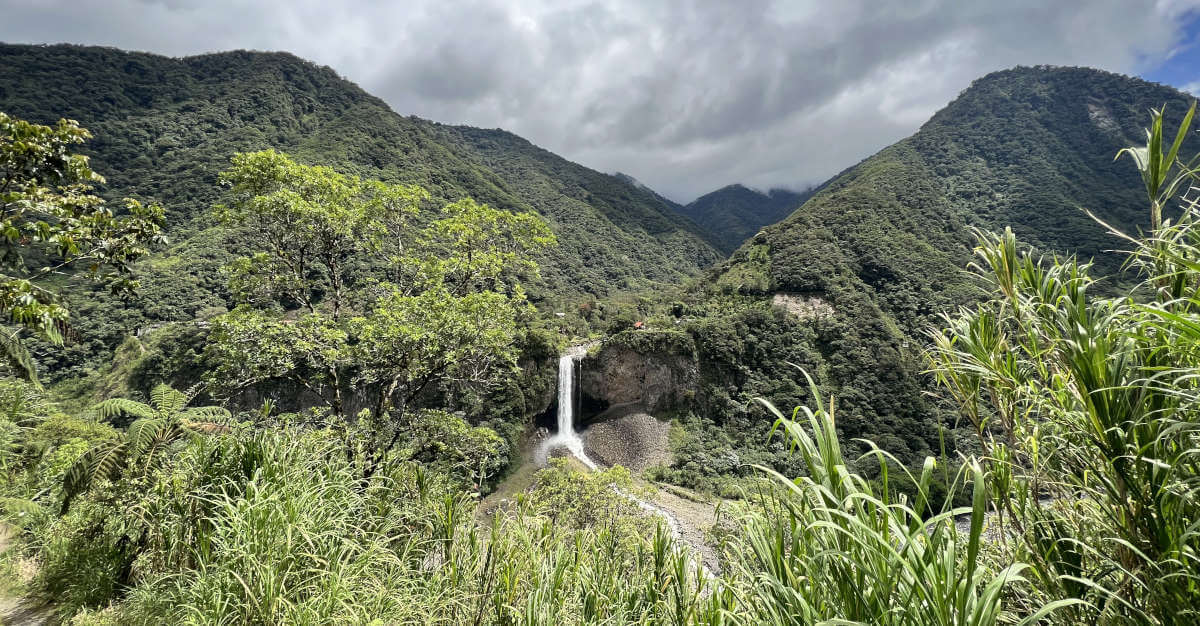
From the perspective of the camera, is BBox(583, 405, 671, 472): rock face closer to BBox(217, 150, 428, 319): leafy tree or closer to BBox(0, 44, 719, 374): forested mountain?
BBox(217, 150, 428, 319): leafy tree

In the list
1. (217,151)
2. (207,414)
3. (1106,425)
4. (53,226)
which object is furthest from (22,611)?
(217,151)

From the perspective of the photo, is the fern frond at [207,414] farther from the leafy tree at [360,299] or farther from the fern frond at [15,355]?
the leafy tree at [360,299]

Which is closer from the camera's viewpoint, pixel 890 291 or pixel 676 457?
pixel 676 457

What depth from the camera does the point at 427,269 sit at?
8.52 metres

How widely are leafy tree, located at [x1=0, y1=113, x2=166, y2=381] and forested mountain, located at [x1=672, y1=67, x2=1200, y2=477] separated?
1000 inches

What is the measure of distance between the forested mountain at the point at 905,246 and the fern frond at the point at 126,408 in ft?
81.6

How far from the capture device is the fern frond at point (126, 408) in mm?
4745

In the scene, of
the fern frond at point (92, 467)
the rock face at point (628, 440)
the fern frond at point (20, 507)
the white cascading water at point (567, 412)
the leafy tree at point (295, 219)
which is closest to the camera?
the fern frond at point (92, 467)

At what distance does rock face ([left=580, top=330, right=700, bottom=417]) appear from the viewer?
34969 millimetres

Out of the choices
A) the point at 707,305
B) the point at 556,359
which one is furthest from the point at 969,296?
the point at 556,359

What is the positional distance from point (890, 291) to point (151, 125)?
312ft

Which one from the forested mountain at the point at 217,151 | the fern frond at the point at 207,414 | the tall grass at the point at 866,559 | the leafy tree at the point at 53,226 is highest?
the forested mountain at the point at 217,151

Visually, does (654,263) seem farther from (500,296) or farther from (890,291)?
(500,296)

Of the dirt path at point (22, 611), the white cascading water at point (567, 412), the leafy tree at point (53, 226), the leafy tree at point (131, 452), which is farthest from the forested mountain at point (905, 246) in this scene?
the dirt path at point (22, 611)
